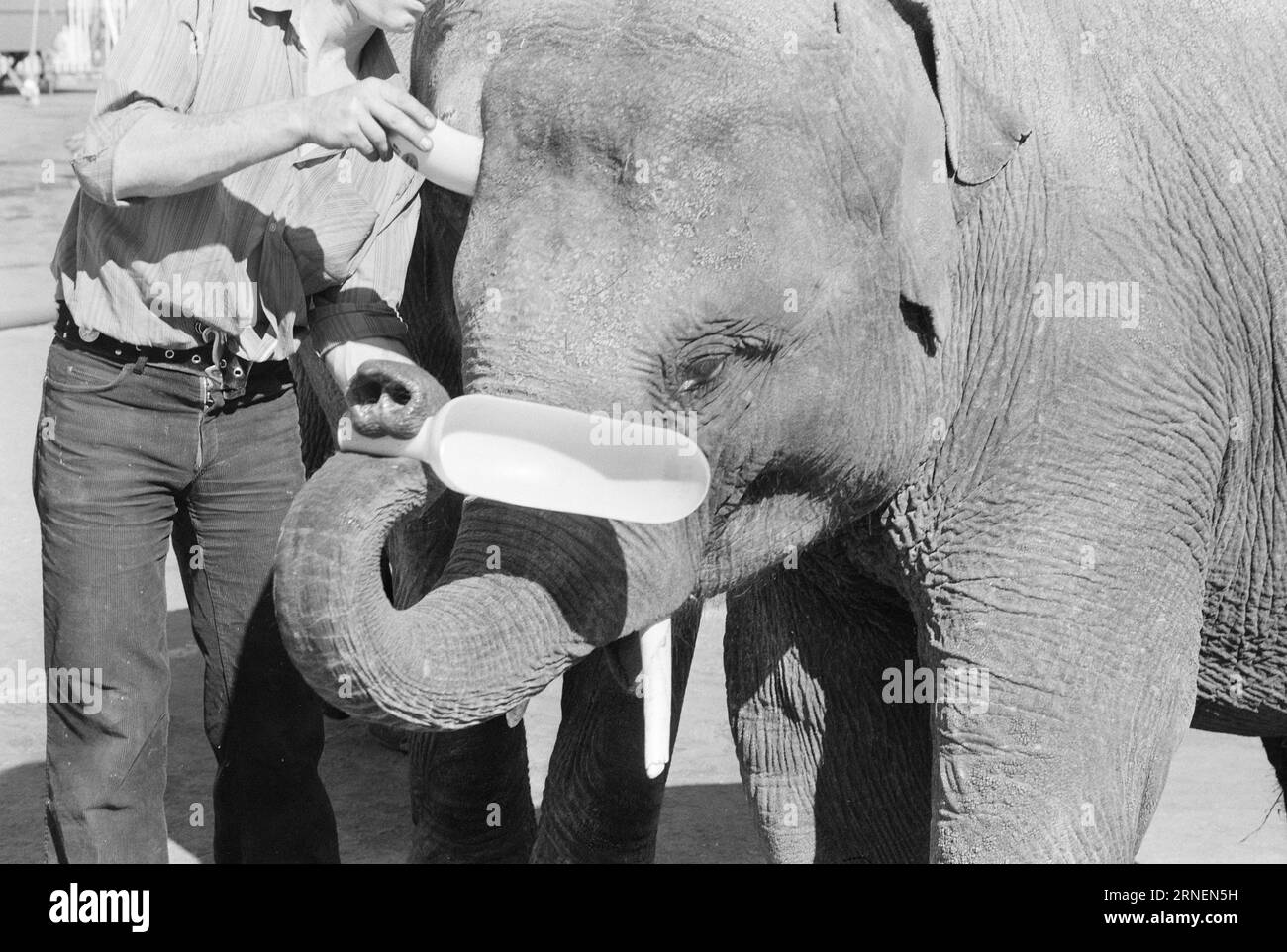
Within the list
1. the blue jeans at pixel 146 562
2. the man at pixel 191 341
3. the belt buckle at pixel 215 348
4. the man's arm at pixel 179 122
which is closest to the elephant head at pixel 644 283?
the man's arm at pixel 179 122

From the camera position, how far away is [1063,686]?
2916 millimetres

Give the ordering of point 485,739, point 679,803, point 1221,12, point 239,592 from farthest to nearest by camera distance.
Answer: point 679,803, point 485,739, point 239,592, point 1221,12

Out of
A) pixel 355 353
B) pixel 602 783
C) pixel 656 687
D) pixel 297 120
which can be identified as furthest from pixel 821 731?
pixel 297 120

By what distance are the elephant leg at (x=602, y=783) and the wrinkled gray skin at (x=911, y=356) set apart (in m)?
0.70

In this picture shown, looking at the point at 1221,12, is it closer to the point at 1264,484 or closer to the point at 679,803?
the point at 1264,484

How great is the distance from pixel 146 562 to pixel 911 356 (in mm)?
1380

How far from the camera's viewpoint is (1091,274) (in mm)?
2875

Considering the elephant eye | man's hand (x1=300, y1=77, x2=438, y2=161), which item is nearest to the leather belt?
man's hand (x1=300, y1=77, x2=438, y2=161)

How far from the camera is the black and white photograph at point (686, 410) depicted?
8.27 feet

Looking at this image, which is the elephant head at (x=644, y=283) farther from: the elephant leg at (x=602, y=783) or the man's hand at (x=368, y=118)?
the elephant leg at (x=602, y=783)

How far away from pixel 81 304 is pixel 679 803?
2.18 metres

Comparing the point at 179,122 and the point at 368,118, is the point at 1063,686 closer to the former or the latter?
the point at 368,118

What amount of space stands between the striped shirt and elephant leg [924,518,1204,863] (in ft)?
3.34
